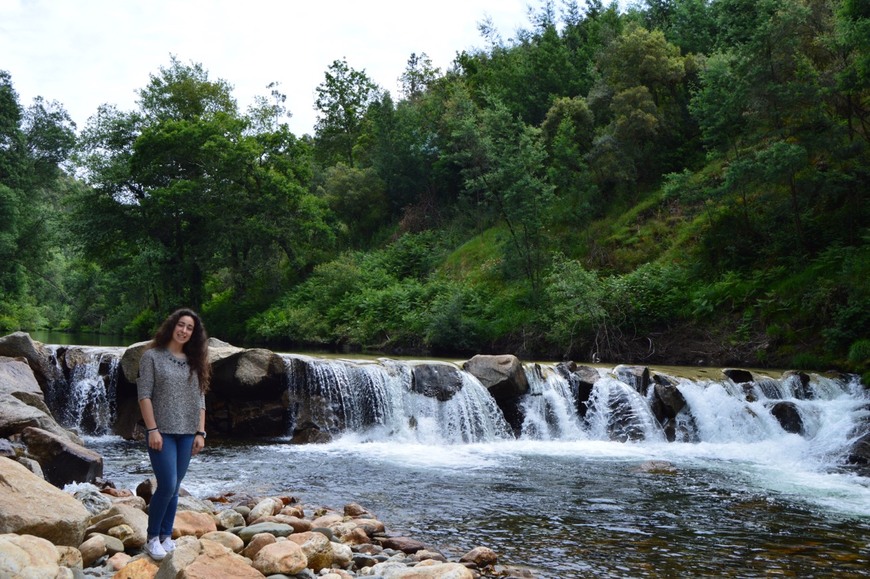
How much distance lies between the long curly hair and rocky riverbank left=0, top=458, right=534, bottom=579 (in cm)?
118

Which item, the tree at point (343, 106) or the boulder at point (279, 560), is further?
the tree at point (343, 106)

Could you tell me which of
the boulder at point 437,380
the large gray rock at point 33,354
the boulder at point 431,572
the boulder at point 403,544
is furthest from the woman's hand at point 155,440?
the boulder at point 437,380

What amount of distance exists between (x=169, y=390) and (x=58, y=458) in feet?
13.1

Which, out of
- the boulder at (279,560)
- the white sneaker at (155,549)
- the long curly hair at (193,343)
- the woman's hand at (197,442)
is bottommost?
the boulder at (279,560)

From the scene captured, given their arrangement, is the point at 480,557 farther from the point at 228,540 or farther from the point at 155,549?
the point at 155,549

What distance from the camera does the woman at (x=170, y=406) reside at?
16.5 ft

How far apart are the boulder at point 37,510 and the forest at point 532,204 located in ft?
50.5

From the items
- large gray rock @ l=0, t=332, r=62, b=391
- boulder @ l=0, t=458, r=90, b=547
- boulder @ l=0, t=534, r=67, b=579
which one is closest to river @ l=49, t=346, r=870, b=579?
large gray rock @ l=0, t=332, r=62, b=391

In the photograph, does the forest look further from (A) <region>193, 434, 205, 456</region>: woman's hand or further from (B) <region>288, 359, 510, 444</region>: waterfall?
(A) <region>193, 434, 205, 456</region>: woman's hand

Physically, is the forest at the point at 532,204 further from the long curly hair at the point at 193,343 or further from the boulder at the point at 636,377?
the long curly hair at the point at 193,343

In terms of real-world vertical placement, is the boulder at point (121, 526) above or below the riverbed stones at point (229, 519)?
above

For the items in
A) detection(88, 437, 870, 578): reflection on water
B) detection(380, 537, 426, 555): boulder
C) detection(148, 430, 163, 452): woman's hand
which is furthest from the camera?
detection(88, 437, 870, 578): reflection on water

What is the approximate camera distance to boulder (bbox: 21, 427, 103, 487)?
26.4 ft

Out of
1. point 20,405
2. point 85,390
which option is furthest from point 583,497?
point 85,390
